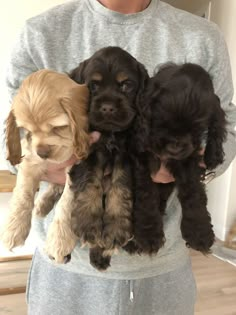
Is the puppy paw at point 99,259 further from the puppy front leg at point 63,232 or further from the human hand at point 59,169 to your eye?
the human hand at point 59,169

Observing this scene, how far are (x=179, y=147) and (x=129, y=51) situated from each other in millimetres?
408

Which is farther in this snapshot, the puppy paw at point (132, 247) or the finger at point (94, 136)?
the puppy paw at point (132, 247)

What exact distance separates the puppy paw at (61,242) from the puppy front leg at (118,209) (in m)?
0.10

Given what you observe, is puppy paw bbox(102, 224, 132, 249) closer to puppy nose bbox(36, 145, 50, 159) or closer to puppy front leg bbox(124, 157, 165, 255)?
puppy front leg bbox(124, 157, 165, 255)

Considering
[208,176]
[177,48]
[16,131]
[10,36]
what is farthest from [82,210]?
[10,36]

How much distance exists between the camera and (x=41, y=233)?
1.32m

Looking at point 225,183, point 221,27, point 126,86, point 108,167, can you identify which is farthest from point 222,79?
point 221,27

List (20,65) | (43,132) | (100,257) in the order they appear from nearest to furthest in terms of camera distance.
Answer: (43,132) < (100,257) < (20,65)

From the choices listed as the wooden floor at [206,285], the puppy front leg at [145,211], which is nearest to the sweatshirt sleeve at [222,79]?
the puppy front leg at [145,211]

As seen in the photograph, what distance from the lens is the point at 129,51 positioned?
1.29 metres

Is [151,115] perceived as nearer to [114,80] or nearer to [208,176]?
[114,80]

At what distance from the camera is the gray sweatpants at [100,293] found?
4.26ft

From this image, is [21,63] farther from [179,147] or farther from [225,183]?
[225,183]

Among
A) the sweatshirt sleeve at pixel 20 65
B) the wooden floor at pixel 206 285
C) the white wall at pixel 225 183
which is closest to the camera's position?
the sweatshirt sleeve at pixel 20 65
